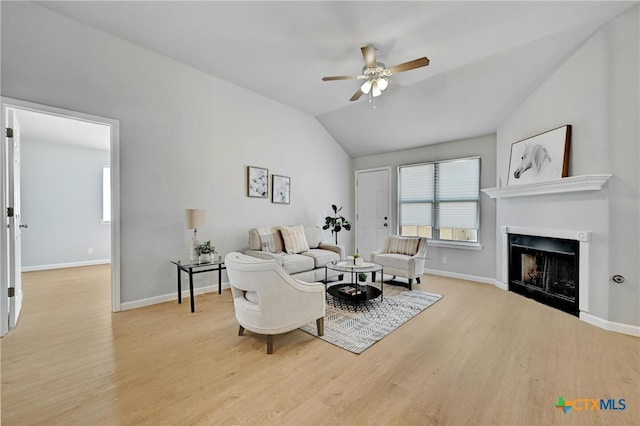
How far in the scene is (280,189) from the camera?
522 cm

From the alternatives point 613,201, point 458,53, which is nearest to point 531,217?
point 613,201

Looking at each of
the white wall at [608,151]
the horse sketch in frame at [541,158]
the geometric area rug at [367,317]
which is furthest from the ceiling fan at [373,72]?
the geometric area rug at [367,317]

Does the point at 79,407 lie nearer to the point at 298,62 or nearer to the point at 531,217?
the point at 298,62

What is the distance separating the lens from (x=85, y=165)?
20.1 ft

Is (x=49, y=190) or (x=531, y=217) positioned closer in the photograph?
(x=531, y=217)

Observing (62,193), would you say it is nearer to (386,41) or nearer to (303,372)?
(303,372)

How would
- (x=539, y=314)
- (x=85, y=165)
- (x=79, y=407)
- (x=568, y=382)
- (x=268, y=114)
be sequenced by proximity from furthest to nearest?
(x=85, y=165) → (x=268, y=114) → (x=539, y=314) → (x=568, y=382) → (x=79, y=407)

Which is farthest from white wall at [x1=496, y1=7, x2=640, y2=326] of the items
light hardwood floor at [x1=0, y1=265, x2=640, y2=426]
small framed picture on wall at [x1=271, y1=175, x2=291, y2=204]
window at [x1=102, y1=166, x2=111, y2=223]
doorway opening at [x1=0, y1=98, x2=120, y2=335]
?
window at [x1=102, y1=166, x2=111, y2=223]

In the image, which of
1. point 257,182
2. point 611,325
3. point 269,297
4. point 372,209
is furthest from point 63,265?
point 611,325

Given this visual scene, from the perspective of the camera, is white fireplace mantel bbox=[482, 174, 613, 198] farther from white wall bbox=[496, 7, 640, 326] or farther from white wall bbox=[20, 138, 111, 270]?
white wall bbox=[20, 138, 111, 270]

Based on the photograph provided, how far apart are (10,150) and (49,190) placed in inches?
152

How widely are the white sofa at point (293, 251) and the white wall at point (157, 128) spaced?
1.25 feet

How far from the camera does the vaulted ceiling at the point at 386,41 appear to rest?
2.74 meters

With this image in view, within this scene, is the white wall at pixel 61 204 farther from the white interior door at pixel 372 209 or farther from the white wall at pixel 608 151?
the white wall at pixel 608 151
